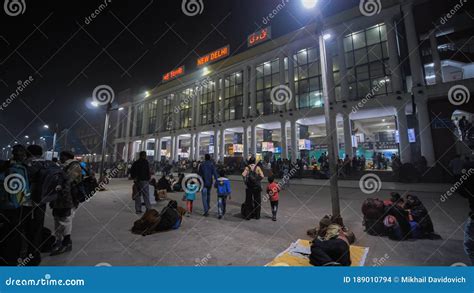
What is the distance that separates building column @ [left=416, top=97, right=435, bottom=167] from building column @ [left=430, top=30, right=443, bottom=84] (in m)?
2.08

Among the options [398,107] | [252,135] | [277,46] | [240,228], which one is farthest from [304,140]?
[240,228]

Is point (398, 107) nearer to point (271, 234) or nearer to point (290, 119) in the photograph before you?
point (290, 119)

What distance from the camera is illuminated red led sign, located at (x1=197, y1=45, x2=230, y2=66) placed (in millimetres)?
33419

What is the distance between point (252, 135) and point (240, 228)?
881 inches

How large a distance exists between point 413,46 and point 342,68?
5881 mm

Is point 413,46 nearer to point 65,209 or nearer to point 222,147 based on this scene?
point 222,147

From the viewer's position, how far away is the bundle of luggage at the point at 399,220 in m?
4.60

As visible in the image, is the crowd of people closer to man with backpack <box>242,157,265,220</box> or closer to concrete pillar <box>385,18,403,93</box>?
man with backpack <box>242,157,265,220</box>

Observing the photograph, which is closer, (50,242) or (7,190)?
(7,190)

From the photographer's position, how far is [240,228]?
5449 millimetres

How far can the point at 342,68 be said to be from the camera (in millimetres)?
22250

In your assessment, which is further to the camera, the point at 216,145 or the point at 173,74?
the point at 173,74

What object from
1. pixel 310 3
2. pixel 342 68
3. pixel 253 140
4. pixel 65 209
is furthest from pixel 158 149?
pixel 310 3

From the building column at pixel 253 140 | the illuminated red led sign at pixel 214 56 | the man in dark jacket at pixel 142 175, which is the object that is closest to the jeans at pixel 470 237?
the man in dark jacket at pixel 142 175
